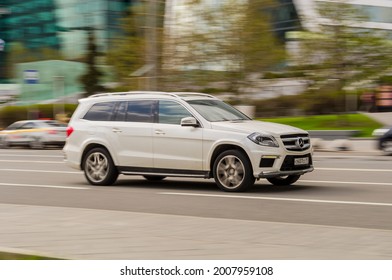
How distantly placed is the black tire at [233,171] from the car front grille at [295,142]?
0.71 meters

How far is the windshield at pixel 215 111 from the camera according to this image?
13.4 m

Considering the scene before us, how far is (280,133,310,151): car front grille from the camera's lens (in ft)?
41.6

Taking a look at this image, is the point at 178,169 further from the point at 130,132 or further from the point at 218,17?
the point at 218,17

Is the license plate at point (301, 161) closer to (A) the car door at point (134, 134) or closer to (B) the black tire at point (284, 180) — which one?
(B) the black tire at point (284, 180)

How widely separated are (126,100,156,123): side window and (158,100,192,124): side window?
0.61 feet

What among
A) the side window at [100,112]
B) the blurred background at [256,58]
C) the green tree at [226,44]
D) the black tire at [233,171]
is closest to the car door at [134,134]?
the side window at [100,112]

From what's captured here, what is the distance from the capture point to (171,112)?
13727mm

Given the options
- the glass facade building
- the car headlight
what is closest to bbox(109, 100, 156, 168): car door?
the car headlight

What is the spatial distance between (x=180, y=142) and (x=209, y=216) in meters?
3.34

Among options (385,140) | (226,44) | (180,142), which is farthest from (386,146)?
(226,44)

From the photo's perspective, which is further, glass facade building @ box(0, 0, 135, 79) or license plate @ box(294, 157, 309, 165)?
glass facade building @ box(0, 0, 135, 79)

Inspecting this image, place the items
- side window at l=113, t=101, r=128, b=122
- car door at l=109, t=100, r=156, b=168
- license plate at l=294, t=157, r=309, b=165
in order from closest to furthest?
license plate at l=294, t=157, r=309, b=165
car door at l=109, t=100, r=156, b=168
side window at l=113, t=101, r=128, b=122

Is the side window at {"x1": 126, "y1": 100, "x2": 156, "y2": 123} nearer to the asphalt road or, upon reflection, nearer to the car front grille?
the asphalt road
